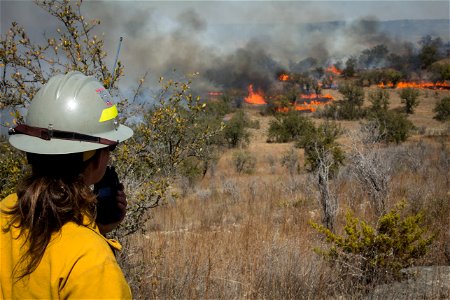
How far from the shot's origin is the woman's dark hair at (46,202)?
1.12 meters

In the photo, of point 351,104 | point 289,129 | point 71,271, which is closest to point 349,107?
point 351,104

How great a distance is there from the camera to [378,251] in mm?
3656

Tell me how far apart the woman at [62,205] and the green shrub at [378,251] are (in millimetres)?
2797

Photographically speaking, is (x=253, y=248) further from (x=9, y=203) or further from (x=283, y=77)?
(x=283, y=77)

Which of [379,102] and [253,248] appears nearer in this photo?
[253,248]

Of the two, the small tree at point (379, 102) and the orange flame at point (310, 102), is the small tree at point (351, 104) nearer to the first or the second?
the small tree at point (379, 102)

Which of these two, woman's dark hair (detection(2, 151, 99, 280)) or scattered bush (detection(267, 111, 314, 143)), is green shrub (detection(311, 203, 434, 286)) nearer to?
woman's dark hair (detection(2, 151, 99, 280))

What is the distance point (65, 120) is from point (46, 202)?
0.95 ft

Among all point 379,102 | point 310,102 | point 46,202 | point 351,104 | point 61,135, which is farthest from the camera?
point 310,102

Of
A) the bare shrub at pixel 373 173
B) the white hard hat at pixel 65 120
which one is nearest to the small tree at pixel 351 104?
the bare shrub at pixel 373 173

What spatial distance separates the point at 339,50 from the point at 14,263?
109 m

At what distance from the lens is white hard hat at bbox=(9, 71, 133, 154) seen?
1264 mm

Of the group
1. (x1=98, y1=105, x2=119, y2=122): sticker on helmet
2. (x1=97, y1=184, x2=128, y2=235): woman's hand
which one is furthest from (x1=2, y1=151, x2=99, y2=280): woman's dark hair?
(x1=97, y1=184, x2=128, y2=235): woman's hand

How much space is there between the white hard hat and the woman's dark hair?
0.14 ft
